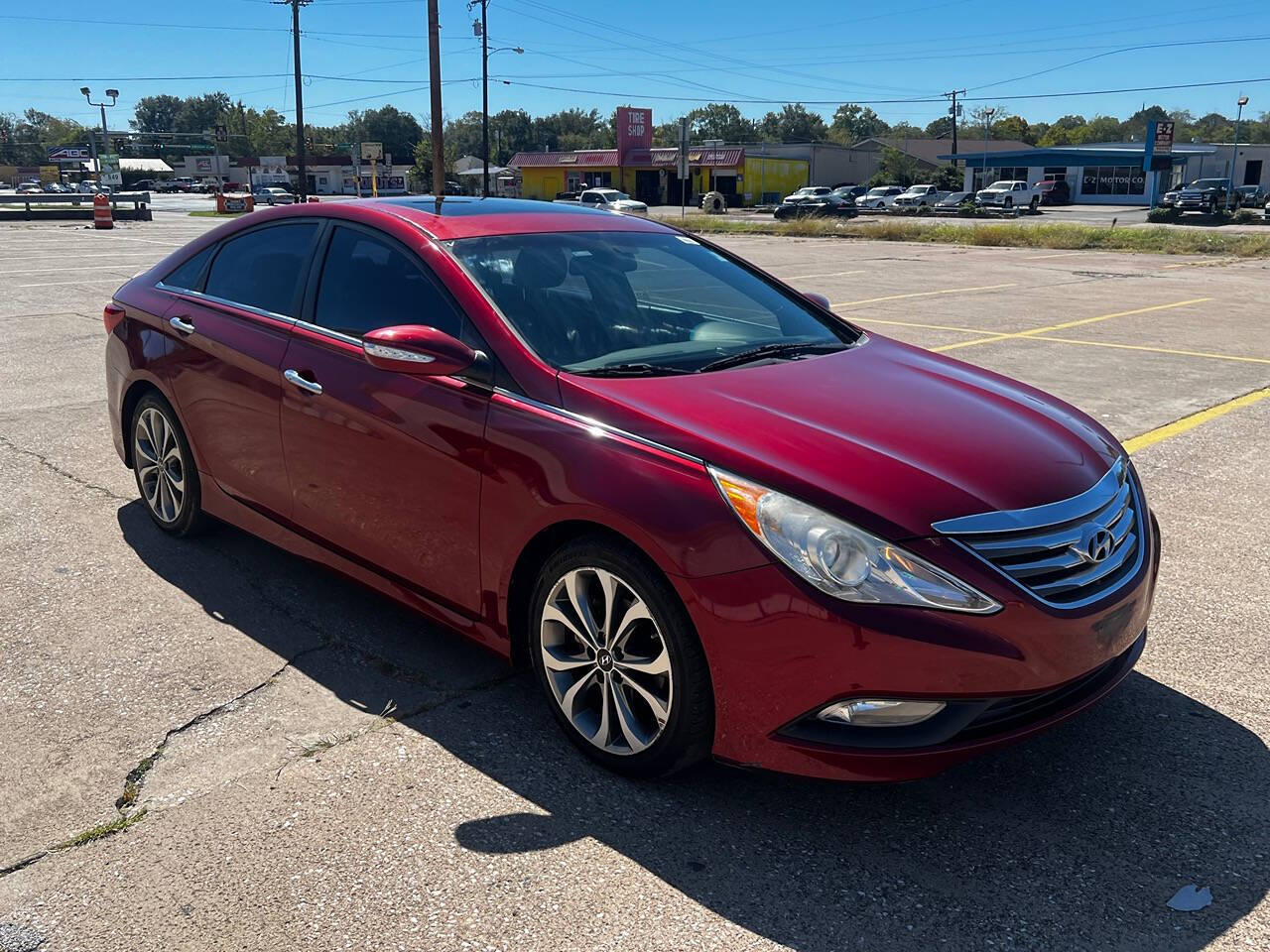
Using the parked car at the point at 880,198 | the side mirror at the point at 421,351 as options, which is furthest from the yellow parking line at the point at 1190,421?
the parked car at the point at 880,198

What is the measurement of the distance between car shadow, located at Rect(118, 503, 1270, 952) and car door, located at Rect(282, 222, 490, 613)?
20.5 inches

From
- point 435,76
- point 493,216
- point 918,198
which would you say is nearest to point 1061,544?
point 493,216

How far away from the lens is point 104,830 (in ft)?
9.55

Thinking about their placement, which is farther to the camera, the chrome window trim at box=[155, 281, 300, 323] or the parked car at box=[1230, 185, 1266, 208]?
the parked car at box=[1230, 185, 1266, 208]

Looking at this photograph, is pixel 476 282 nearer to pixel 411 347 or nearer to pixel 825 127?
pixel 411 347

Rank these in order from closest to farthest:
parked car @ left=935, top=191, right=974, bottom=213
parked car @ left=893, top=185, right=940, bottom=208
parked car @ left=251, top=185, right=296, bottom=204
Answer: parked car @ left=935, top=191, right=974, bottom=213, parked car @ left=893, top=185, right=940, bottom=208, parked car @ left=251, top=185, right=296, bottom=204

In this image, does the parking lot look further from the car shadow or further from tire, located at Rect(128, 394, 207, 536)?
tire, located at Rect(128, 394, 207, 536)

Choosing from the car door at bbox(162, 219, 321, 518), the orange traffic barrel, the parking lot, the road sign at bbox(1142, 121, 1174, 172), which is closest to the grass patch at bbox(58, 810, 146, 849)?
the parking lot

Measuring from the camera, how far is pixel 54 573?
4711 millimetres

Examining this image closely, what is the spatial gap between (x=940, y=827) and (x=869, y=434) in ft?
3.56

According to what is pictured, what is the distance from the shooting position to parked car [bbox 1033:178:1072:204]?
7188cm

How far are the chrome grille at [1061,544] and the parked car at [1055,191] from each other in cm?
7510

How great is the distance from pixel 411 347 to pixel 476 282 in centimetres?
41

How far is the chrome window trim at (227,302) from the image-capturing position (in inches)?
166
